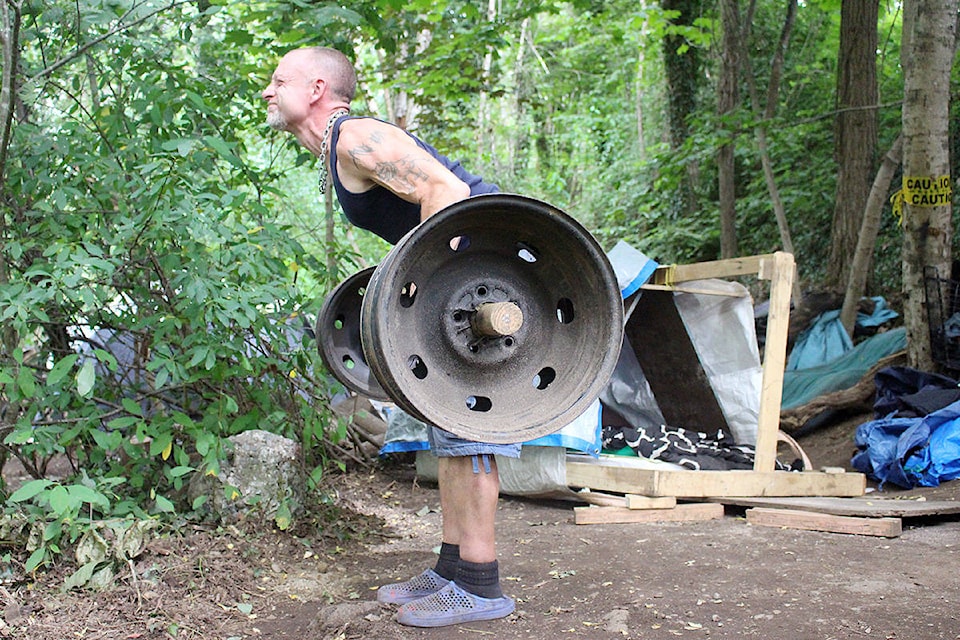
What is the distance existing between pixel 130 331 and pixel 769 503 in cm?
303

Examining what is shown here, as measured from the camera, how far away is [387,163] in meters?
2.74

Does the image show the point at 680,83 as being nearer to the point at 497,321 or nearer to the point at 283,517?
the point at 283,517

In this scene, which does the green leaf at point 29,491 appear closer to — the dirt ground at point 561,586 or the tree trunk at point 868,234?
the dirt ground at point 561,586

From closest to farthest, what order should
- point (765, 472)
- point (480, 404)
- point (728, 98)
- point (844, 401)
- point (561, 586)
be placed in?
1. point (480, 404)
2. point (561, 586)
3. point (765, 472)
4. point (844, 401)
5. point (728, 98)

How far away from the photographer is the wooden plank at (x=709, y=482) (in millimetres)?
4367

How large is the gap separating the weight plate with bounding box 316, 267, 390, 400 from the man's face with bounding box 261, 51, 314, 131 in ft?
2.00

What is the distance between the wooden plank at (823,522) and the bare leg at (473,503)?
5.61 ft

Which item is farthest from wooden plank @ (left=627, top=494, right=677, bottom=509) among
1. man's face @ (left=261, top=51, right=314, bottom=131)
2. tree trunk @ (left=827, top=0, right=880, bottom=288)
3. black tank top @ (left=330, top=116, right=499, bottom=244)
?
tree trunk @ (left=827, top=0, right=880, bottom=288)

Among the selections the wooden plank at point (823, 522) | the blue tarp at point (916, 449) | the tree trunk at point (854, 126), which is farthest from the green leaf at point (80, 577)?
the tree trunk at point (854, 126)

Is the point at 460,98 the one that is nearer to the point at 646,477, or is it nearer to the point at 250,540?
the point at 646,477

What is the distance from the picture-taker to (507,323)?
2514mm

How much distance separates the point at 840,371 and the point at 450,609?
5.23 m

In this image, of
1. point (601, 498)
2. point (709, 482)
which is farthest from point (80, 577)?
point (709, 482)

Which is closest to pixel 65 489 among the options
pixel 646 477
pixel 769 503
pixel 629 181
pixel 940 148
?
pixel 646 477
